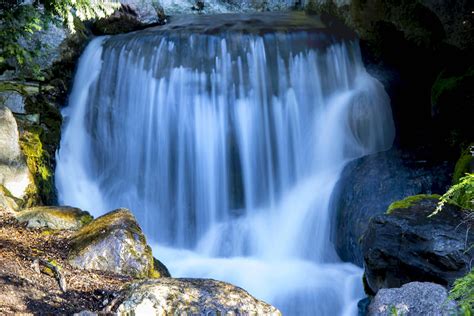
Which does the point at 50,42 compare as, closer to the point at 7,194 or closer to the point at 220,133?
the point at 220,133

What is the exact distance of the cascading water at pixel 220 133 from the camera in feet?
28.4

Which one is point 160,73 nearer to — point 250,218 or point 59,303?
point 250,218

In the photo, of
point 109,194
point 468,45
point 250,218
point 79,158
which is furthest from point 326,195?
point 79,158

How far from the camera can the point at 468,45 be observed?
312 inches

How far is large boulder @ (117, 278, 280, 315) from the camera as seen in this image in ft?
12.3

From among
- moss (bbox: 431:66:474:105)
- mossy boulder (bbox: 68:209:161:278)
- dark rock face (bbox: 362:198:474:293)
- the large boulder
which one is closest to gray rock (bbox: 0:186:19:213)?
mossy boulder (bbox: 68:209:161:278)

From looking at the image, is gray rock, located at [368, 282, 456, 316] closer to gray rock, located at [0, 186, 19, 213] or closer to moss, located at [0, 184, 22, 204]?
A: gray rock, located at [0, 186, 19, 213]

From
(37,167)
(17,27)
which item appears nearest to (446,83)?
(17,27)

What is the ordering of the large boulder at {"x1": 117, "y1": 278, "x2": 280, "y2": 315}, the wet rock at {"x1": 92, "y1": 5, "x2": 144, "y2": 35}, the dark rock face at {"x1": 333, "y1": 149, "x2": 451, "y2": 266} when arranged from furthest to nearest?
1. the wet rock at {"x1": 92, "y1": 5, "x2": 144, "y2": 35}
2. the dark rock face at {"x1": 333, "y1": 149, "x2": 451, "y2": 266}
3. the large boulder at {"x1": 117, "y1": 278, "x2": 280, "y2": 315}

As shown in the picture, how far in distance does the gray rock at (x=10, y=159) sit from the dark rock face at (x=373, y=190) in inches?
181

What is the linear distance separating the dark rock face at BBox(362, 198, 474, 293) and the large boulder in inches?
75.0

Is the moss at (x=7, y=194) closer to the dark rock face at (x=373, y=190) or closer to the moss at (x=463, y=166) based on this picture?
the dark rock face at (x=373, y=190)

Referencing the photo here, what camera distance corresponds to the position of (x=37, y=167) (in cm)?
795

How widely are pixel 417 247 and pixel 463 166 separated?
2029 mm
